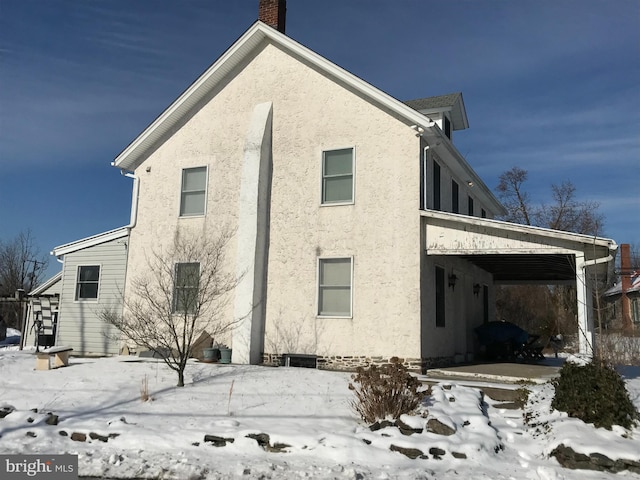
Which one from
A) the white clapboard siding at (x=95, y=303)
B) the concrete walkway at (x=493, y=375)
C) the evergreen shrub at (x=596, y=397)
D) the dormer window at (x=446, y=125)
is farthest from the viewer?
the dormer window at (x=446, y=125)

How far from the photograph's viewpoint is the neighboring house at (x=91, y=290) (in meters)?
17.0

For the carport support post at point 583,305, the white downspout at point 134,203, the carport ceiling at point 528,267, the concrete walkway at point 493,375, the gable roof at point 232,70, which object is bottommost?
the concrete walkway at point 493,375

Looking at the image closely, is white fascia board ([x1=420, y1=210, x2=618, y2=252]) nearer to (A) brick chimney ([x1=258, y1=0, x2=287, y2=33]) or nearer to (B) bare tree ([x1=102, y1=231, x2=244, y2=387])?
(B) bare tree ([x1=102, y1=231, x2=244, y2=387])

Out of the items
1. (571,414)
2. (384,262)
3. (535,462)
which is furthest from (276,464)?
(384,262)

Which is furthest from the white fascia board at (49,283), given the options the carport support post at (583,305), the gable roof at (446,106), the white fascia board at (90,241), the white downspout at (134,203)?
the carport support post at (583,305)

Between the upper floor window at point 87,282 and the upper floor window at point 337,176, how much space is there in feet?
26.9

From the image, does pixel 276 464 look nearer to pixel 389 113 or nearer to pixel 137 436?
pixel 137 436

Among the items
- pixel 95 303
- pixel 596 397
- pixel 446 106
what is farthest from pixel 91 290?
pixel 596 397

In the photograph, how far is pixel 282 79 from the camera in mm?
15617

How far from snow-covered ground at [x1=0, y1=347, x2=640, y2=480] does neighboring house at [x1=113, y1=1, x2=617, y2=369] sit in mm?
2940

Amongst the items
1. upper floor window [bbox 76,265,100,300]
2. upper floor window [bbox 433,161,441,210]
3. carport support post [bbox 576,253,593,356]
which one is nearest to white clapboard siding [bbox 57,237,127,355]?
upper floor window [bbox 76,265,100,300]

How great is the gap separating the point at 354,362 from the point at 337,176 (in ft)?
15.8

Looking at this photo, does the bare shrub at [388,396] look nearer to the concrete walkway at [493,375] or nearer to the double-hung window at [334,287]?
the concrete walkway at [493,375]

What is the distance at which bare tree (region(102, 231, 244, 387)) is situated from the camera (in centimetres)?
1453
